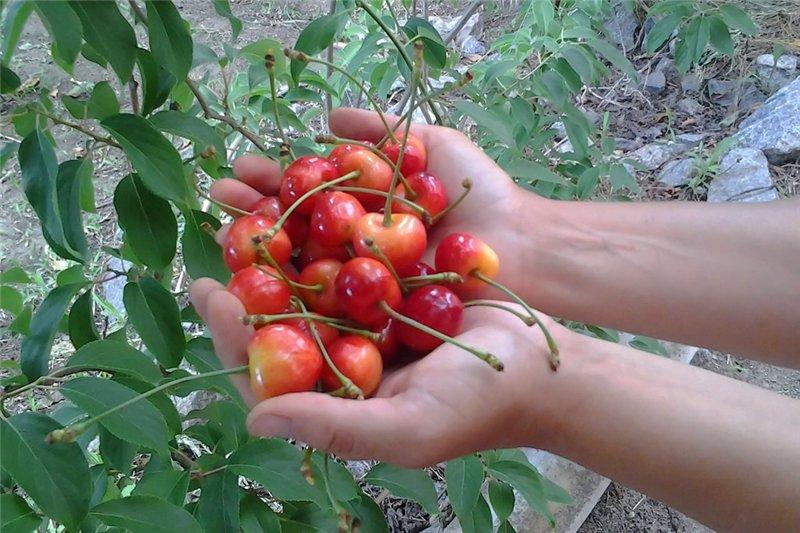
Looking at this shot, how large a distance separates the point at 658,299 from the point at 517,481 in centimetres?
40

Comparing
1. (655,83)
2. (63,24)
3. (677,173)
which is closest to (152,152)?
(63,24)

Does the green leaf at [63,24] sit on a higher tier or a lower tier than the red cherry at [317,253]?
higher

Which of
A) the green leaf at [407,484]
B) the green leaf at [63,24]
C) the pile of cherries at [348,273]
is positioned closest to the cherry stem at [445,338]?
the pile of cherries at [348,273]

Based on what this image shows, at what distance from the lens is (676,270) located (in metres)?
1.15

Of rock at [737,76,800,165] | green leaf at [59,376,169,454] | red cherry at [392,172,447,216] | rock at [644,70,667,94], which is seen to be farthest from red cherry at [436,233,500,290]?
rock at [644,70,667,94]

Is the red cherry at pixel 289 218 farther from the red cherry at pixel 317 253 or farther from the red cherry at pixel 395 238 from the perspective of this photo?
the red cherry at pixel 395 238

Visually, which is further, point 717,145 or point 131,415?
point 717,145

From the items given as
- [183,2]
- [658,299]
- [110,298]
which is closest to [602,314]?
[658,299]

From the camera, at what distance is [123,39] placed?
0.65m

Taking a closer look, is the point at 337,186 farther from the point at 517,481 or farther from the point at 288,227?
the point at 517,481

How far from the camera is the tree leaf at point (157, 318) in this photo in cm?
88

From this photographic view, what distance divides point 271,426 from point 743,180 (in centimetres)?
233

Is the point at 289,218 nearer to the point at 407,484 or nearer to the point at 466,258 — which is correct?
the point at 466,258

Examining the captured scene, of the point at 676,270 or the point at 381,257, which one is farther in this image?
the point at 676,270
